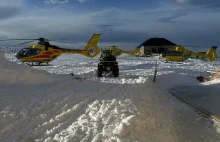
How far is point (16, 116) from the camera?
599cm

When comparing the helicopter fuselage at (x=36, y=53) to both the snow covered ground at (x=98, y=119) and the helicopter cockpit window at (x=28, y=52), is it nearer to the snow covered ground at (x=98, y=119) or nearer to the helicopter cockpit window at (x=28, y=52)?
the helicopter cockpit window at (x=28, y=52)

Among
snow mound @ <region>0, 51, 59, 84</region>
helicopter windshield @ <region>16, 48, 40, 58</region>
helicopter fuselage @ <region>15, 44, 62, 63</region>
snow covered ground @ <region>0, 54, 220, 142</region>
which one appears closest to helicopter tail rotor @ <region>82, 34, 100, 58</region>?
helicopter fuselage @ <region>15, 44, 62, 63</region>

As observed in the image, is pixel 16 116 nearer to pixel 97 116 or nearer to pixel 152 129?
pixel 97 116

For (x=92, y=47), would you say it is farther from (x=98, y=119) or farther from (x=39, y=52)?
(x=98, y=119)

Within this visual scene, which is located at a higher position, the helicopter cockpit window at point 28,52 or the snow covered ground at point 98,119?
the helicopter cockpit window at point 28,52

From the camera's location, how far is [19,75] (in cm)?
1087

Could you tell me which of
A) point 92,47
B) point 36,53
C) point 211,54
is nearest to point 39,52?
point 36,53

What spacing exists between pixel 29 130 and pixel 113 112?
6.10ft

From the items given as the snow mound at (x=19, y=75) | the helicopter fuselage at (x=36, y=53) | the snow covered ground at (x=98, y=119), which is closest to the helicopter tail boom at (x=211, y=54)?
the helicopter fuselage at (x=36, y=53)

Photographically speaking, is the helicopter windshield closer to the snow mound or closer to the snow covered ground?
the snow mound

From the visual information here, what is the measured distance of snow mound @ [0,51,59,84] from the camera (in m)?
10.2

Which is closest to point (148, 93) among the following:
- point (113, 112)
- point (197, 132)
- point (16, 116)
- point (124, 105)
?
point (124, 105)

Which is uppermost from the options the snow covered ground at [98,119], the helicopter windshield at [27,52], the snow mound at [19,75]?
the helicopter windshield at [27,52]

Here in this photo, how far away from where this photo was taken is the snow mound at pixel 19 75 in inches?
402
